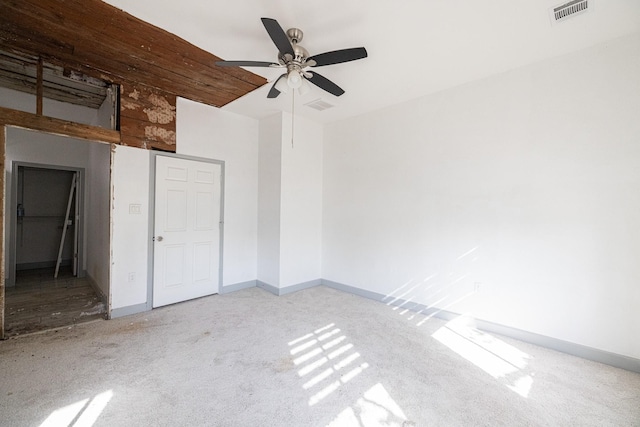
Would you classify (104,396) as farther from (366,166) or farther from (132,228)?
(366,166)

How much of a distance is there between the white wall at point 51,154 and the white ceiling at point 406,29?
2648 millimetres

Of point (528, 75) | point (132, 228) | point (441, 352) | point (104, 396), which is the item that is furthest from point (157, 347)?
point (528, 75)

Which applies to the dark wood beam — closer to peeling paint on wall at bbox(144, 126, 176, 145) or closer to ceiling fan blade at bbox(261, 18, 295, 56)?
peeling paint on wall at bbox(144, 126, 176, 145)

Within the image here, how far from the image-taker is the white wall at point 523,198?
2.38 meters

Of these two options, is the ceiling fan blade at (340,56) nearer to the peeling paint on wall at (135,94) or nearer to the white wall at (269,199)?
the white wall at (269,199)

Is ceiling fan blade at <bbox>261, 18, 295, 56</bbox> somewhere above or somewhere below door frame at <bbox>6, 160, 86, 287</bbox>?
above

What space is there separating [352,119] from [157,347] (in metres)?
4.04

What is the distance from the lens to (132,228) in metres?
3.41

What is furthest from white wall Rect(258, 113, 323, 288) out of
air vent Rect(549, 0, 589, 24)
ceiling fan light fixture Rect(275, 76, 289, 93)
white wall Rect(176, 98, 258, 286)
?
air vent Rect(549, 0, 589, 24)

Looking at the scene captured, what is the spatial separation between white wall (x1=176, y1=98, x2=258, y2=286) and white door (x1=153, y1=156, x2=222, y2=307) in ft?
0.59

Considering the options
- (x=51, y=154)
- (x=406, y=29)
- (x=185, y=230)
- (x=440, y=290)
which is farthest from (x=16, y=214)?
(x=440, y=290)

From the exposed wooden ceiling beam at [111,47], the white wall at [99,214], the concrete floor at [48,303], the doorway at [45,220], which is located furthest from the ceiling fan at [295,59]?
the doorway at [45,220]

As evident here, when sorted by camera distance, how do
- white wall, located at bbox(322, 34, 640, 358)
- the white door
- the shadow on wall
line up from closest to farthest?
1. white wall, located at bbox(322, 34, 640, 358)
2. the shadow on wall
3. the white door

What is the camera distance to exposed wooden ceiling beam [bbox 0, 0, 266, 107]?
7.17ft
